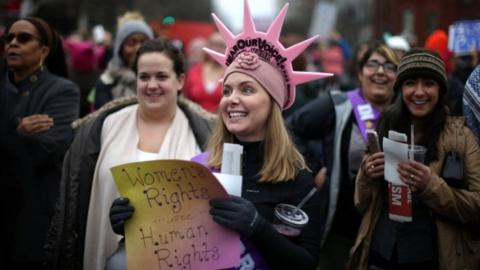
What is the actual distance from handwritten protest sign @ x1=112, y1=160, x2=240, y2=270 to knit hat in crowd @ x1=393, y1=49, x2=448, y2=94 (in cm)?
147

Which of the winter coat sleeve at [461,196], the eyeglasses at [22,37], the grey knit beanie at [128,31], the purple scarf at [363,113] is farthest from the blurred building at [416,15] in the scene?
the winter coat sleeve at [461,196]

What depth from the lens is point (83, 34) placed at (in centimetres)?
1548

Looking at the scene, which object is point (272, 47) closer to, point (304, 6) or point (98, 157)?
point (98, 157)

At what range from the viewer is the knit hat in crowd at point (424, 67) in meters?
3.26

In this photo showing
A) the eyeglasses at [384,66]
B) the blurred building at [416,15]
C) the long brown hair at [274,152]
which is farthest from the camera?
the blurred building at [416,15]

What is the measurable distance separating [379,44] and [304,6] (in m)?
57.2

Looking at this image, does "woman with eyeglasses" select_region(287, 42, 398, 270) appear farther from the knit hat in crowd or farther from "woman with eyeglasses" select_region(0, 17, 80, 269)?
"woman with eyeglasses" select_region(0, 17, 80, 269)

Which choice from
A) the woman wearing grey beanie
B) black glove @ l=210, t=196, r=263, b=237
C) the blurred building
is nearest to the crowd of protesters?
black glove @ l=210, t=196, r=263, b=237

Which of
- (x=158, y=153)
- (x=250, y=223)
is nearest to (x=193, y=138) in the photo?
(x=158, y=153)

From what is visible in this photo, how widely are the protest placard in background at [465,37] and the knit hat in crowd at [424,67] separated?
3.25m

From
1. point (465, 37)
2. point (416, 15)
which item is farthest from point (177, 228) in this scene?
point (416, 15)

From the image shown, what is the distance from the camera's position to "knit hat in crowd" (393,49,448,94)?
10.7 ft

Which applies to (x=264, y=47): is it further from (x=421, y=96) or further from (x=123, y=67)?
(x=123, y=67)

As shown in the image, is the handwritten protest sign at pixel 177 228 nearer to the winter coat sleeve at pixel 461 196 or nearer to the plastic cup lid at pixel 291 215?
the plastic cup lid at pixel 291 215
